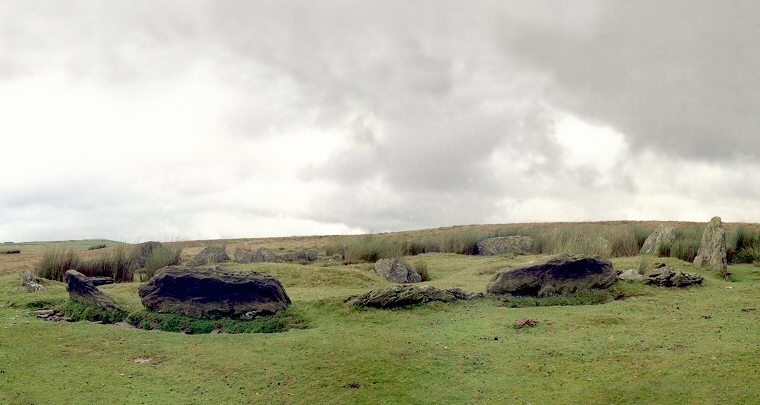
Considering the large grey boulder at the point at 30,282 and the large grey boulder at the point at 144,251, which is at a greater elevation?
the large grey boulder at the point at 144,251

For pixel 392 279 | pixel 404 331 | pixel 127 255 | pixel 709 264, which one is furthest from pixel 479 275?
pixel 127 255

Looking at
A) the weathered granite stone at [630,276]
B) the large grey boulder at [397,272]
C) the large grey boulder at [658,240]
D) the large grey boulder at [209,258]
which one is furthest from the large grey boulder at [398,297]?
the large grey boulder at [658,240]

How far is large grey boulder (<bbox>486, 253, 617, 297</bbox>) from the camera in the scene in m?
12.7

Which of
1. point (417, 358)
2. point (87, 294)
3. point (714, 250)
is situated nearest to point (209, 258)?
point (87, 294)

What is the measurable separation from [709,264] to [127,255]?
18067mm

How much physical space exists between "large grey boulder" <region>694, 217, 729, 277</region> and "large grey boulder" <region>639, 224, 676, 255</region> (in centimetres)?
324

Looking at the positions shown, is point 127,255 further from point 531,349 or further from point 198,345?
point 531,349

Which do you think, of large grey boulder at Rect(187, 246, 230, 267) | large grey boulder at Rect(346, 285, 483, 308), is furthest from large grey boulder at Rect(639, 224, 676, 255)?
large grey boulder at Rect(187, 246, 230, 267)

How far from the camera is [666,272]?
13.2 meters

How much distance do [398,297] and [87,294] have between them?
20.9 ft

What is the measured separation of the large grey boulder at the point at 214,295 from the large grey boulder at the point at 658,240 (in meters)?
13.8

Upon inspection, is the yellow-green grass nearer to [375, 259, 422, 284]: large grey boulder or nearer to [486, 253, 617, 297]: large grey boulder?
[486, 253, 617, 297]: large grey boulder

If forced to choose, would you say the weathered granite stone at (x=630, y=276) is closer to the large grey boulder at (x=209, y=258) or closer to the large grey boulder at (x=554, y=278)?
the large grey boulder at (x=554, y=278)

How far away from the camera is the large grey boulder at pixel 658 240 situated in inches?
749
